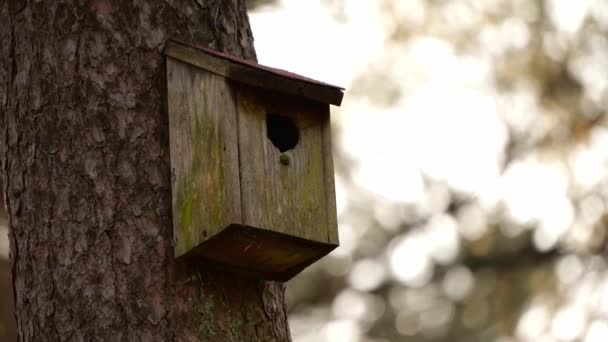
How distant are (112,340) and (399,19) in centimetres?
618

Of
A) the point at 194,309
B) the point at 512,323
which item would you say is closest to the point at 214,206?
the point at 194,309

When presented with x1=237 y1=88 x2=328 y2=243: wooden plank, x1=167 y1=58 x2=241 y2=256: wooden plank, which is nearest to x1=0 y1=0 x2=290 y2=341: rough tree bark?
x1=167 y1=58 x2=241 y2=256: wooden plank

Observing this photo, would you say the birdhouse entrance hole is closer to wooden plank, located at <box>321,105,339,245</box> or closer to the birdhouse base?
wooden plank, located at <box>321,105,339,245</box>

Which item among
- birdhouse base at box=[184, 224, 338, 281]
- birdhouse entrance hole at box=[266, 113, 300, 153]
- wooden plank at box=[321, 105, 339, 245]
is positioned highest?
birdhouse entrance hole at box=[266, 113, 300, 153]

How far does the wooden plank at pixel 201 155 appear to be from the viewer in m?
3.21

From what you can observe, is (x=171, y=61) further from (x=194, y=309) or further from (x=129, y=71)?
(x=194, y=309)

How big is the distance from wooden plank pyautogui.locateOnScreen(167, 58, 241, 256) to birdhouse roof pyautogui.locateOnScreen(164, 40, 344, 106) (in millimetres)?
23

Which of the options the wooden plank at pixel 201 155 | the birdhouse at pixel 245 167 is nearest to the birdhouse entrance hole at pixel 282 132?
the birdhouse at pixel 245 167

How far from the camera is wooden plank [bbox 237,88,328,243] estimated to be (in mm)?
3252

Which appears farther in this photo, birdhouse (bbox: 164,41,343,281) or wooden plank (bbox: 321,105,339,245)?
wooden plank (bbox: 321,105,339,245)

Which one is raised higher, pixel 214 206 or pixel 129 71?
pixel 129 71

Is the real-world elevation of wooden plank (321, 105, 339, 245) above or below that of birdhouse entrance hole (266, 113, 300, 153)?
below

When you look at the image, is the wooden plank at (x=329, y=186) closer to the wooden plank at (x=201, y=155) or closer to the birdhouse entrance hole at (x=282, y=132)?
the birdhouse entrance hole at (x=282, y=132)

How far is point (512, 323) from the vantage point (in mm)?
8633
